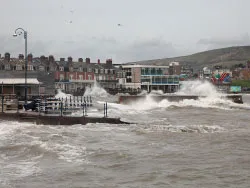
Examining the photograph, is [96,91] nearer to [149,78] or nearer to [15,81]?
[149,78]

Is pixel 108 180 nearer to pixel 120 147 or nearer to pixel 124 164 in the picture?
pixel 124 164

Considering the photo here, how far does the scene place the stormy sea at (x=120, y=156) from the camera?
12.8 metres

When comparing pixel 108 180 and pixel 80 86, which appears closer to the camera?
pixel 108 180

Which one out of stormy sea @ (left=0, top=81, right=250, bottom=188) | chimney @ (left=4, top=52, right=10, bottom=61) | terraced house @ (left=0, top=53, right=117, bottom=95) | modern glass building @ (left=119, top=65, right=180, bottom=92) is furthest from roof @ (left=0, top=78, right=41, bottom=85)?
modern glass building @ (left=119, top=65, right=180, bottom=92)

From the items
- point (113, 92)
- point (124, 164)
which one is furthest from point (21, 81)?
point (113, 92)

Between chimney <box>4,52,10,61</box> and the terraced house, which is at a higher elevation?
chimney <box>4,52,10,61</box>

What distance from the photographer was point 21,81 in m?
41.9

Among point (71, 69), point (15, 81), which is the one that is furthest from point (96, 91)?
point (15, 81)

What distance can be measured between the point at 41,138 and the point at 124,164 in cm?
648

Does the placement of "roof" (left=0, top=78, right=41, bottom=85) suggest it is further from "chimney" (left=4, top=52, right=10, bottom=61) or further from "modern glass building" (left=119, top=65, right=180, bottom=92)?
"modern glass building" (left=119, top=65, right=180, bottom=92)

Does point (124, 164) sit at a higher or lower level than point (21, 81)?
lower

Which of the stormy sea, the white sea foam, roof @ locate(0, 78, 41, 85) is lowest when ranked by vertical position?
the stormy sea

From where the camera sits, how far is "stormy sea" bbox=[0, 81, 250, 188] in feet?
42.1

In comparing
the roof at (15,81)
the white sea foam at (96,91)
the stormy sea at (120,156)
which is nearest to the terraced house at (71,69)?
the white sea foam at (96,91)
